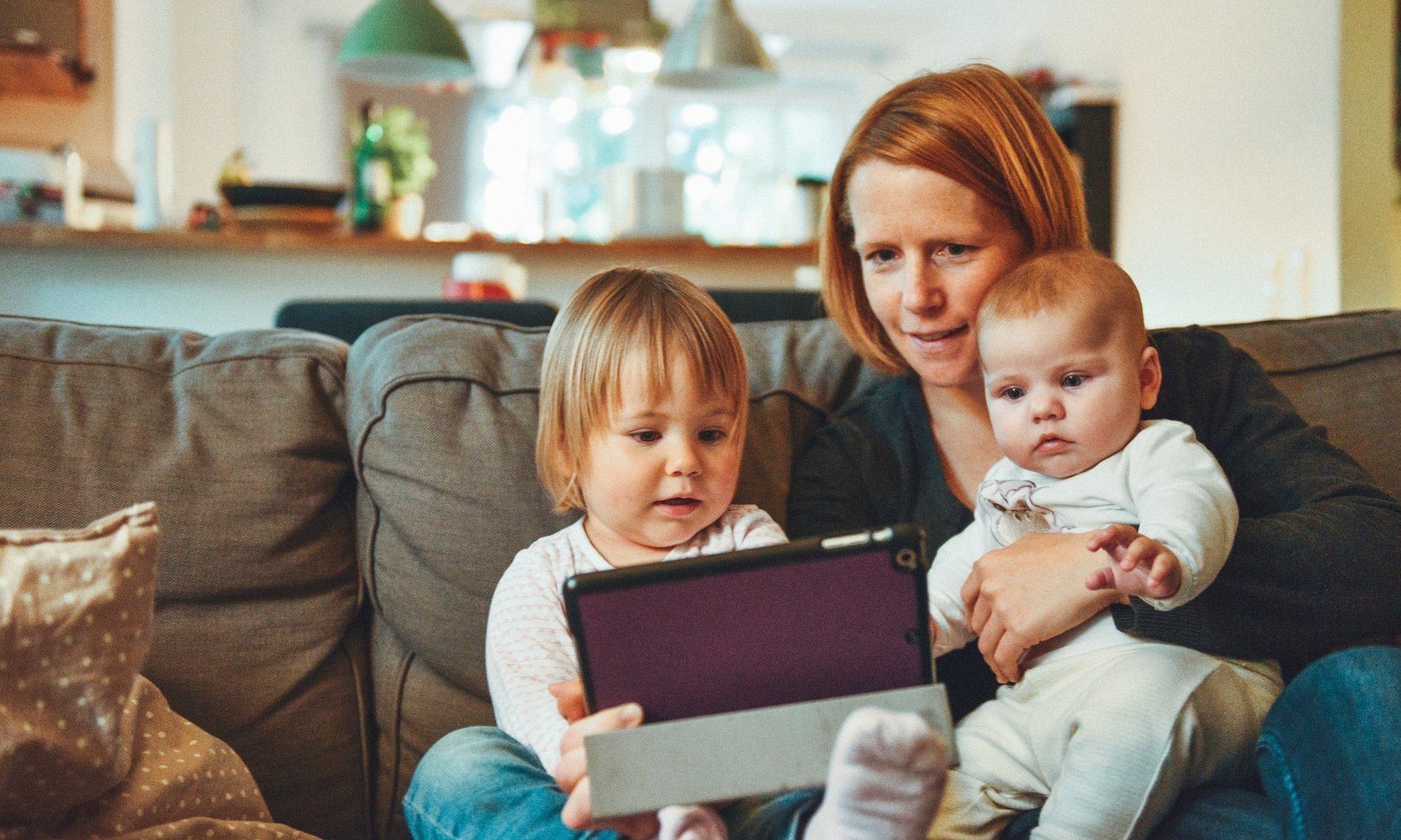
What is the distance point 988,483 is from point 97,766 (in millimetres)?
883

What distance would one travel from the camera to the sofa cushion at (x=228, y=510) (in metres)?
1.28

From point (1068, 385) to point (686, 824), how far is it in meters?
0.57

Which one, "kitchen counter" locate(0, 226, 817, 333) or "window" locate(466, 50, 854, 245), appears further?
"window" locate(466, 50, 854, 245)

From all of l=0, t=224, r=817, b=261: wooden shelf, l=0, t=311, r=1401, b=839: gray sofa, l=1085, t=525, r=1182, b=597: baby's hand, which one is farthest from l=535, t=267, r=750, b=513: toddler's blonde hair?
l=0, t=224, r=817, b=261: wooden shelf

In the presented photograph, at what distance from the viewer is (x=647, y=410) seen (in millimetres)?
1169

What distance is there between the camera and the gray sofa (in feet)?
4.24

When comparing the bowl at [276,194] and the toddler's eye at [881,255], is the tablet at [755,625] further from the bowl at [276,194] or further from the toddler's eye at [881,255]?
the bowl at [276,194]

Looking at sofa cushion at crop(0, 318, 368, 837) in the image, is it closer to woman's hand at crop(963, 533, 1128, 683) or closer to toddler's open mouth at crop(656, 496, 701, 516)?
toddler's open mouth at crop(656, 496, 701, 516)

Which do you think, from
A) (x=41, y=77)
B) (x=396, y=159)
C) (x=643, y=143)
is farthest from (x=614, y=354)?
(x=643, y=143)

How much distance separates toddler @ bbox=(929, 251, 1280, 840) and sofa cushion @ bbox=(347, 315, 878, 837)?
13.4 inches

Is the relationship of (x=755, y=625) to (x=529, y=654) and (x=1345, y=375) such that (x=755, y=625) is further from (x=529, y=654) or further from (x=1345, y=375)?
(x=1345, y=375)

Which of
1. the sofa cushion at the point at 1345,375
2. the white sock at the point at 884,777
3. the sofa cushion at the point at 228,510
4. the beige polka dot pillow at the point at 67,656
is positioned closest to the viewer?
the white sock at the point at 884,777

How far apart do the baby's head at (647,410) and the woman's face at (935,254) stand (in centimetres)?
22

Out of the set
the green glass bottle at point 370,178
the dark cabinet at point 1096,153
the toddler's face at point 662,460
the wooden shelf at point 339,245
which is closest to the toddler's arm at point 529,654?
the toddler's face at point 662,460
